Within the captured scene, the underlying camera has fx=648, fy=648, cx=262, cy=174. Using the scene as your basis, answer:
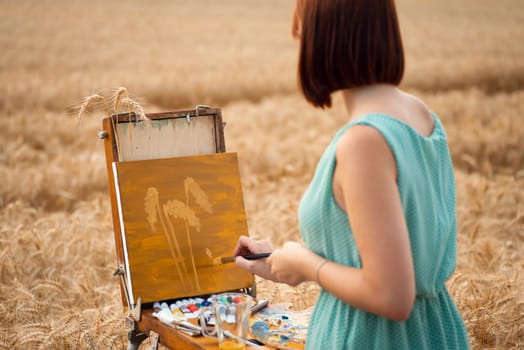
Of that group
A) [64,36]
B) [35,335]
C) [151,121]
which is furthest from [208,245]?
[64,36]

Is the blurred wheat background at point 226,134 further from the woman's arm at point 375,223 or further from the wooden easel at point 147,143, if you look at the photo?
the woman's arm at point 375,223

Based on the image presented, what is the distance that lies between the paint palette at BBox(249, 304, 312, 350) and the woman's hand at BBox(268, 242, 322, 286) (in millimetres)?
461

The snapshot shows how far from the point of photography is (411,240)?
1439mm

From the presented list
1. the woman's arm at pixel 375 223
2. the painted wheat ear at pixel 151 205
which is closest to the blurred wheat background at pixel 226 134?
the painted wheat ear at pixel 151 205

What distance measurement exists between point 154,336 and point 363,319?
0.85 m

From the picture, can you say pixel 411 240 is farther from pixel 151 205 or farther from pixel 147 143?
pixel 147 143

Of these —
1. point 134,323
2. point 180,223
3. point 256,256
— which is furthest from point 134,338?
point 256,256

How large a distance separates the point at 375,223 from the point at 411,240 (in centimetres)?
21

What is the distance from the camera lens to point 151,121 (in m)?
2.34

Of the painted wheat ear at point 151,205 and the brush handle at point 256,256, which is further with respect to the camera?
the painted wheat ear at point 151,205

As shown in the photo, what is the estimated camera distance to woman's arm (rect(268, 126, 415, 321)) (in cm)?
126

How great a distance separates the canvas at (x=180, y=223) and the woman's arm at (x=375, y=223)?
1.04 m

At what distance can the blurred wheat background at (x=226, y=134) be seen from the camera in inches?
130

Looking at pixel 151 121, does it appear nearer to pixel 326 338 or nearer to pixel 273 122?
pixel 326 338
